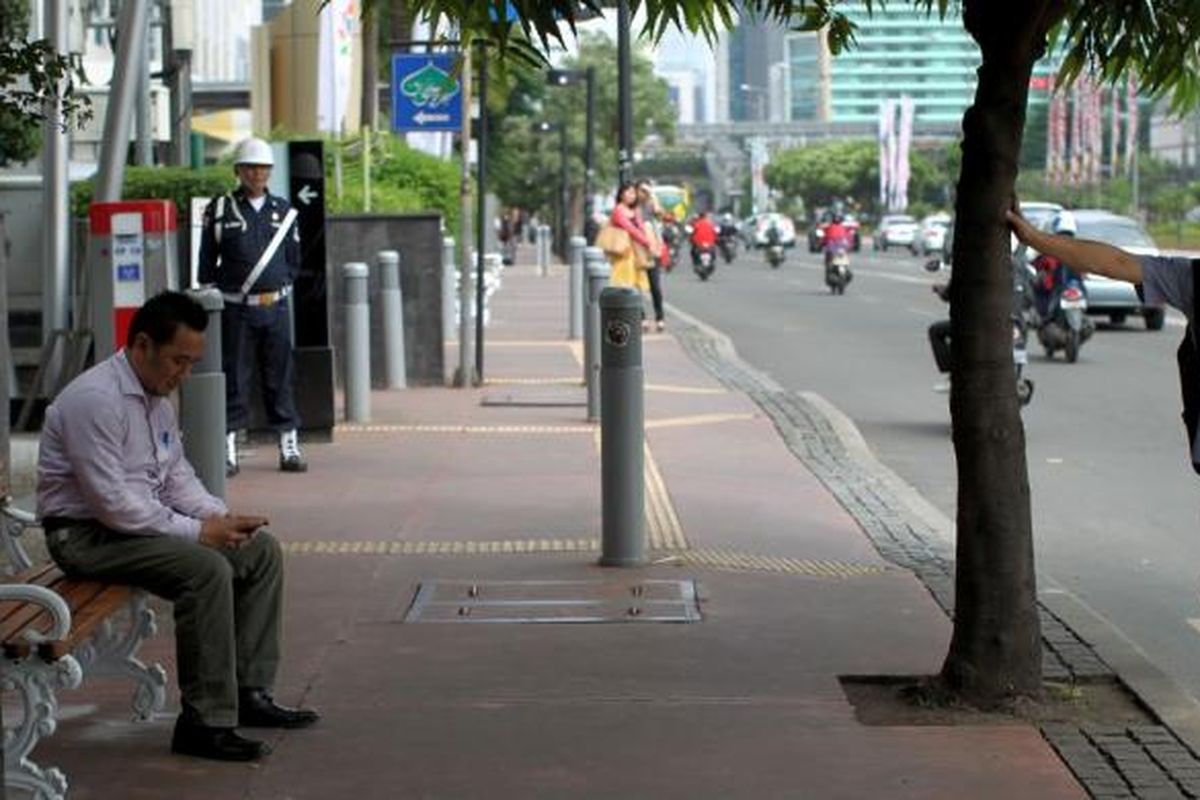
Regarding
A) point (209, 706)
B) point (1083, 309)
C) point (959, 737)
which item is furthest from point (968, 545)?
point (1083, 309)

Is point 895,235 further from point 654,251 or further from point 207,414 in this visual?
point 207,414

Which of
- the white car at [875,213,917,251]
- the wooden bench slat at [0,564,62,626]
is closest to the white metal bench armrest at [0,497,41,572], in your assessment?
the wooden bench slat at [0,564,62,626]

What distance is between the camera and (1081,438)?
16312 mm

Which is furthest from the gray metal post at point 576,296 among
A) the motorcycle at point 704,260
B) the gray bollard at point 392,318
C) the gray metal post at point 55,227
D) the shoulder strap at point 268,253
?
the motorcycle at point 704,260

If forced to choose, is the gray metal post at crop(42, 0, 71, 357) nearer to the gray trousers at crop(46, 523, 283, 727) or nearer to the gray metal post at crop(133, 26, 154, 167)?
the gray metal post at crop(133, 26, 154, 167)

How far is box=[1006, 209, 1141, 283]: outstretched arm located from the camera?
22.0ft

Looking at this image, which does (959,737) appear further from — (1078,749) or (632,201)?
(632,201)

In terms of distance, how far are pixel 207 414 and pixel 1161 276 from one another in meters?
3.64

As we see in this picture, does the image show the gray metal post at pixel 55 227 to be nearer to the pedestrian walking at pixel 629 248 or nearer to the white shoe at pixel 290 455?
the white shoe at pixel 290 455

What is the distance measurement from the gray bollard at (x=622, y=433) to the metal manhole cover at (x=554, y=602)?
1.25 ft

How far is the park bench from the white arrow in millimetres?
7378

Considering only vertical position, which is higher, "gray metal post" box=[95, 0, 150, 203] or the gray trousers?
"gray metal post" box=[95, 0, 150, 203]

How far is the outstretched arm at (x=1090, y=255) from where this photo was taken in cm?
671

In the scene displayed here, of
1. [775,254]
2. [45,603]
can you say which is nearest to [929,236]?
[775,254]
